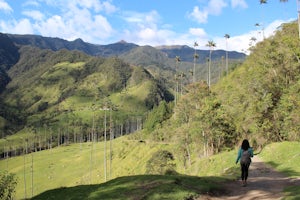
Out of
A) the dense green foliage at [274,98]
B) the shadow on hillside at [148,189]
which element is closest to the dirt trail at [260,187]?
the shadow on hillside at [148,189]

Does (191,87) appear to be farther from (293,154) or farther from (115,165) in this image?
(115,165)

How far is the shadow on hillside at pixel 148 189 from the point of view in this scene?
19672mm

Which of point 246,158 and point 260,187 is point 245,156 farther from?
point 260,187

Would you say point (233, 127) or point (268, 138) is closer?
point (268, 138)

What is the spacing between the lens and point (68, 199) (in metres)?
22.9

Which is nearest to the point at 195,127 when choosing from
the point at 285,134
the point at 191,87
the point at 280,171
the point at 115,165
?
the point at 191,87

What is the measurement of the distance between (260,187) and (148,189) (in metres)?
8.16

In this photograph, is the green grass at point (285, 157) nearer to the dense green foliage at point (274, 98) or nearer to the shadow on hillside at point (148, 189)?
the dense green foliage at point (274, 98)

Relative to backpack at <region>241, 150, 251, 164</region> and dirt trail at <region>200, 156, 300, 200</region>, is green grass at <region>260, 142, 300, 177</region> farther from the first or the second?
backpack at <region>241, 150, 251, 164</region>

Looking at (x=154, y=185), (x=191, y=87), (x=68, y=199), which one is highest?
(x=191, y=87)

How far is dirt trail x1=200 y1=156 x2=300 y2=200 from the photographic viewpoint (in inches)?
813

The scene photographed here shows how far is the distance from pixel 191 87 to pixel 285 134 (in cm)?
2930

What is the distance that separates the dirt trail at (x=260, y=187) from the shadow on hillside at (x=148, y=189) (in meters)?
0.99

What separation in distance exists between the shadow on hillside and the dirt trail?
3.24 ft
